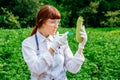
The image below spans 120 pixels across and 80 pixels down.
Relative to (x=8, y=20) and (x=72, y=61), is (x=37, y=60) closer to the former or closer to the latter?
(x=72, y=61)

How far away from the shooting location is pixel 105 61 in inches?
336

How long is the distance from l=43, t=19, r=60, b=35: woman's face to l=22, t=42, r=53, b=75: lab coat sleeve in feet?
0.62

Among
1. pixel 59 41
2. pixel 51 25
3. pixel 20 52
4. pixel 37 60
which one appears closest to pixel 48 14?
pixel 51 25

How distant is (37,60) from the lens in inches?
133

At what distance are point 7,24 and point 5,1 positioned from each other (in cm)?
183

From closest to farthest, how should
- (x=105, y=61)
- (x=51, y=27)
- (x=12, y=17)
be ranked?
1. (x=51, y=27)
2. (x=105, y=61)
3. (x=12, y=17)

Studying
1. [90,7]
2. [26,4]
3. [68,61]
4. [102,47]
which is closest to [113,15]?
[90,7]

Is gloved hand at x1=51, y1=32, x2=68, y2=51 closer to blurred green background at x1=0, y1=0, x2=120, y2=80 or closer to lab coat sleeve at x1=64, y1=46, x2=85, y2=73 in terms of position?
lab coat sleeve at x1=64, y1=46, x2=85, y2=73

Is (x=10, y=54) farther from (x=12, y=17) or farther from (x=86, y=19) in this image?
(x=86, y=19)

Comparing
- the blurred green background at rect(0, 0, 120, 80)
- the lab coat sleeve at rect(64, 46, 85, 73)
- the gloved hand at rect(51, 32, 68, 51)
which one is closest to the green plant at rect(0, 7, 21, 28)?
the blurred green background at rect(0, 0, 120, 80)

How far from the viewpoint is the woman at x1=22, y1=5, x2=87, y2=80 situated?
3.39 meters

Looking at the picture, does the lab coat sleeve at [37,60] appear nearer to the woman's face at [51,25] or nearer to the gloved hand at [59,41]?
the gloved hand at [59,41]

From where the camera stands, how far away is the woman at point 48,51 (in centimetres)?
339

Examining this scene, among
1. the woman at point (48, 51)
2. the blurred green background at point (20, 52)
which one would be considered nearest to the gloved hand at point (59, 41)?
the woman at point (48, 51)
